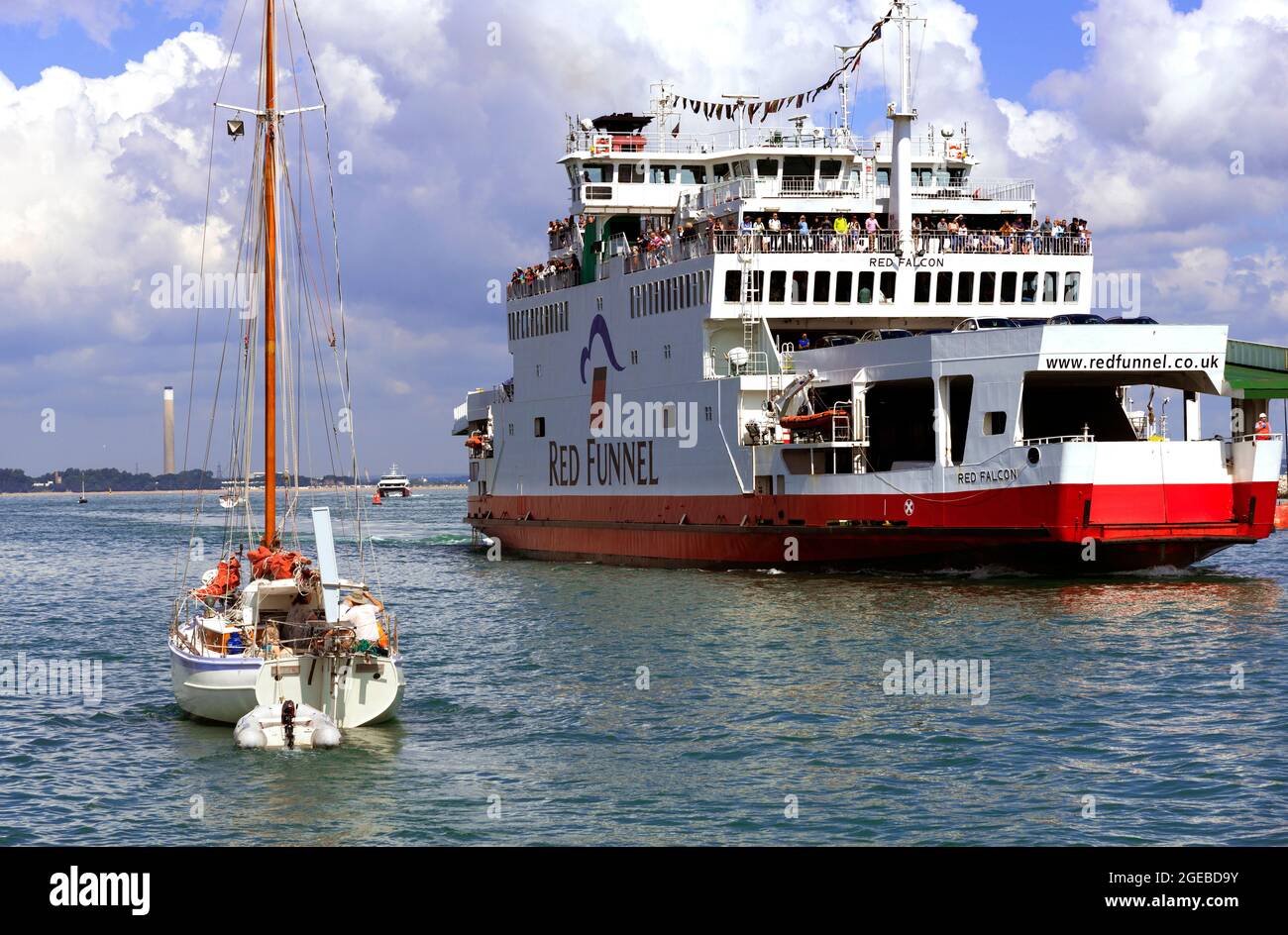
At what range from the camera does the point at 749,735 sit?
21.1 meters

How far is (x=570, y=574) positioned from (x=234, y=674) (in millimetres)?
26562

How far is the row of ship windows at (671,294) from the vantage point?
1727 inches

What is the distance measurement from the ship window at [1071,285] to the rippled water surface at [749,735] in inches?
413

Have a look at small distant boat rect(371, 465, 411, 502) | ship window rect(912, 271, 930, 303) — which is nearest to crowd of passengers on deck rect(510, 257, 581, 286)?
ship window rect(912, 271, 930, 303)

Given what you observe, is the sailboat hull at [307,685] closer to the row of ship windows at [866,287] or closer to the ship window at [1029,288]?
the row of ship windows at [866,287]

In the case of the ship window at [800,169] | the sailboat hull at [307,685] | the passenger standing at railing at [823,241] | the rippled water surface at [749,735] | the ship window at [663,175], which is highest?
the ship window at [663,175]

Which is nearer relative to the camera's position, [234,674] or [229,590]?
[234,674]

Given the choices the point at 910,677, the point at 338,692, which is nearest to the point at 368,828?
the point at 338,692

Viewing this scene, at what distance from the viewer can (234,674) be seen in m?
21.5

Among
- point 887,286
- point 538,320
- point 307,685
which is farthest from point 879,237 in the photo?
point 307,685

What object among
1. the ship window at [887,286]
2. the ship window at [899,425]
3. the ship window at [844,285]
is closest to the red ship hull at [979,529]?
the ship window at [899,425]

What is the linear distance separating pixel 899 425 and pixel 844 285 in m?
4.40
